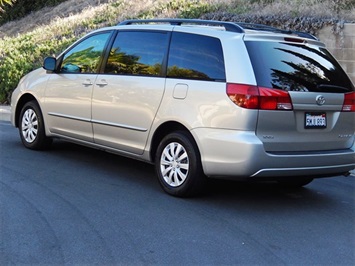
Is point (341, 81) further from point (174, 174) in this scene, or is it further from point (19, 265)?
point (19, 265)

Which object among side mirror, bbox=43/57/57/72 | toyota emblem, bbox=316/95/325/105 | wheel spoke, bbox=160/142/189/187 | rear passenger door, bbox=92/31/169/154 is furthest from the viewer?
side mirror, bbox=43/57/57/72

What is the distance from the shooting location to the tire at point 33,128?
796cm

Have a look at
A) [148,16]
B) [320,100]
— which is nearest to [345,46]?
[320,100]

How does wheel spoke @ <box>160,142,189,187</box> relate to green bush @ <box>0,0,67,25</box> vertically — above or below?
below

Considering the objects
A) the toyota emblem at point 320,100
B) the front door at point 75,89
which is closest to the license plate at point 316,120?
the toyota emblem at point 320,100

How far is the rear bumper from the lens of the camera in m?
5.41

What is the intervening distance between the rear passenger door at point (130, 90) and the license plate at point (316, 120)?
5.28 feet

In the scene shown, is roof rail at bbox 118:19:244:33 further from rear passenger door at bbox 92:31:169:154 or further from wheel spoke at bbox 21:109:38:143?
wheel spoke at bbox 21:109:38:143

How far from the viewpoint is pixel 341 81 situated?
6148 mm

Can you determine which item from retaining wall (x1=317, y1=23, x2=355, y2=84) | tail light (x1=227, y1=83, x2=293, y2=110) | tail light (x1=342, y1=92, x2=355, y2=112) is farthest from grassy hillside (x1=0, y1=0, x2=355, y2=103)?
tail light (x1=227, y1=83, x2=293, y2=110)

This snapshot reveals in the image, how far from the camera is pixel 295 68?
5.80 metres

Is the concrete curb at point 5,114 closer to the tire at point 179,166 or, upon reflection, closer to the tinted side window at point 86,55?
the tinted side window at point 86,55

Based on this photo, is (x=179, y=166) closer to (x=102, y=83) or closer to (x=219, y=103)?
(x=219, y=103)

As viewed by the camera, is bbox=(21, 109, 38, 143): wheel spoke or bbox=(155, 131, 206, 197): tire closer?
bbox=(155, 131, 206, 197): tire
